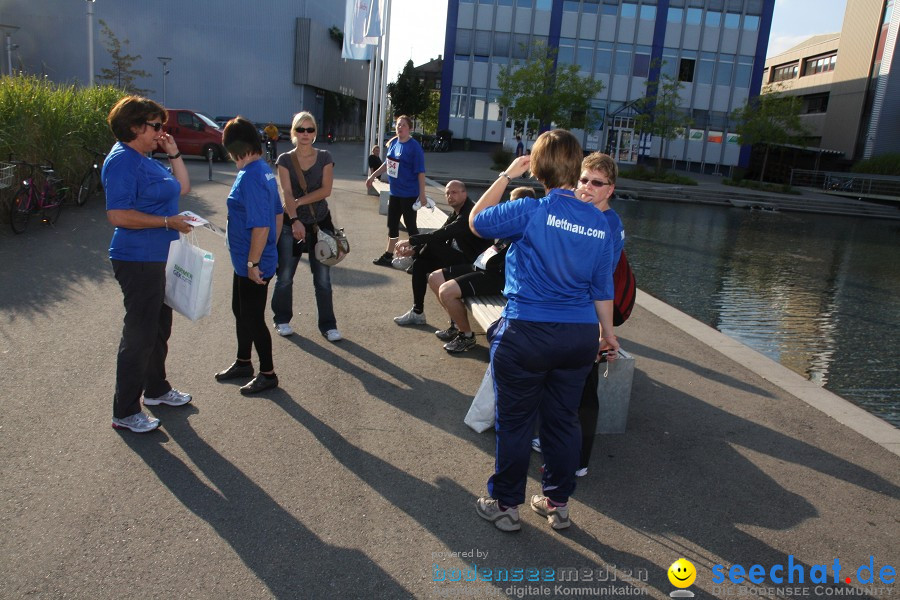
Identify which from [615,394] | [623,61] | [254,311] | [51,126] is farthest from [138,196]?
[623,61]

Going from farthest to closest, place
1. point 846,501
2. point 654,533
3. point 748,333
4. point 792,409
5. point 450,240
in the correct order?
point 748,333
point 450,240
point 792,409
point 846,501
point 654,533

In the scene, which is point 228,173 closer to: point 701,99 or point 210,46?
point 210,46

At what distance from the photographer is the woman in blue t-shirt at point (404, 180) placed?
946 cm

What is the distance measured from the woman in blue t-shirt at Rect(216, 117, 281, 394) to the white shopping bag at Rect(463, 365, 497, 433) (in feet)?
4.91

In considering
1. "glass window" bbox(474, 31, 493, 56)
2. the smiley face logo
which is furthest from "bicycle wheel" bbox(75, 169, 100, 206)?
"glass window" bbox(474, 31, 493, 56)

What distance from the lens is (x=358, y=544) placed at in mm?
3422

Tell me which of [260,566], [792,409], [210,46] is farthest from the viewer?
Answer: [210,46]

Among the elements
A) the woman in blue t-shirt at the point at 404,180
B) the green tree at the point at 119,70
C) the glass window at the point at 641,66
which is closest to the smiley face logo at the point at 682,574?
the woman in blue t-shirt at the point at 404,180

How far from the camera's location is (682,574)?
328cm

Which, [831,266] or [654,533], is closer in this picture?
[654,533]

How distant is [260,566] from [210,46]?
52.9m

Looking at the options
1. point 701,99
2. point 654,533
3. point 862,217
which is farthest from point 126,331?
point 701,99

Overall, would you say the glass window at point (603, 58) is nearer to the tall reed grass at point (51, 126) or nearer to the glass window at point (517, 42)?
the glass window at point (517, 42)

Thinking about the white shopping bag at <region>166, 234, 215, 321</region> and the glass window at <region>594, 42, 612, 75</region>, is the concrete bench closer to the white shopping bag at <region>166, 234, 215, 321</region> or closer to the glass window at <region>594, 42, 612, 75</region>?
the white shopping bag at <region>166, 234, 215, 321</region>
